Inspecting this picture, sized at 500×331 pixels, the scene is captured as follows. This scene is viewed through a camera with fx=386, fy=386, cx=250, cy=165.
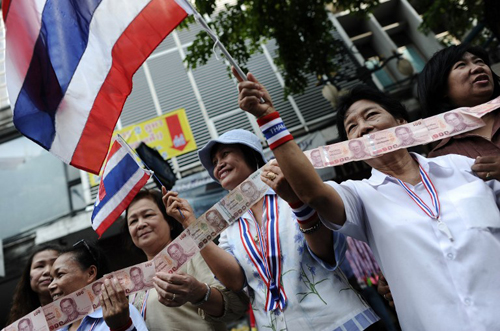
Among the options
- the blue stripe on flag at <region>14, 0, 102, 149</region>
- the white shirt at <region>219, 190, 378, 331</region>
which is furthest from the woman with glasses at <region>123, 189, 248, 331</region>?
the blue stripe on flag at <region>14, 0, 102, 149</region>

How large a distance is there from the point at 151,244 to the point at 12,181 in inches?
290

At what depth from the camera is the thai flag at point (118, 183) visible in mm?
2588

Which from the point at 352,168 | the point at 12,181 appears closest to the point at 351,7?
the point at 352,168

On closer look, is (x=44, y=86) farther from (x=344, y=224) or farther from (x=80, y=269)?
(x=344, y=224)

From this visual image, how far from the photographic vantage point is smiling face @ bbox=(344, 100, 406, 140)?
1.95 m

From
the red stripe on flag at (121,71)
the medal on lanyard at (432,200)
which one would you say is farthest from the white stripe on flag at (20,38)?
the medal on lanyard at (432,200)

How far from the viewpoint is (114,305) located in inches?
79.4

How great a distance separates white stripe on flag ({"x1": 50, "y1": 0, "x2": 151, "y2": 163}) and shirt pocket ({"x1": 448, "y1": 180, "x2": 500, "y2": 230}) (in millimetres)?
1735

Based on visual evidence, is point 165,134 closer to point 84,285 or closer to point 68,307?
point 84,285

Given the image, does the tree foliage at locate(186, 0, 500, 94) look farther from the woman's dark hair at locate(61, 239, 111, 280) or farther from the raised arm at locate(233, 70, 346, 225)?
the raised arm at locate(233, 70, 346, 225)

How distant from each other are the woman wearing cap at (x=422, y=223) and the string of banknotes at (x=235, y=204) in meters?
0.12

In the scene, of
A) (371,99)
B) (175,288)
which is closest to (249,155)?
(371,99)

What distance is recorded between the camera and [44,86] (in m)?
2.17

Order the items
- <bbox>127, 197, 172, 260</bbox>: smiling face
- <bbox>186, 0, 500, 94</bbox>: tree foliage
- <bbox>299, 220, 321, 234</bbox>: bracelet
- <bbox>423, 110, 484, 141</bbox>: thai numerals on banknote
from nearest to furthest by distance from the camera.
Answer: <bbox>299, 220, 321, 234</bbox>: bracelet, <bbox>423, 110, 484, 141</bbox>: thai numerals on banknote, <bbox>127, 197, 172, 260</bbox>: smiling face, <bbox>186, 0, 500, 94</bbox>: tree foliage
